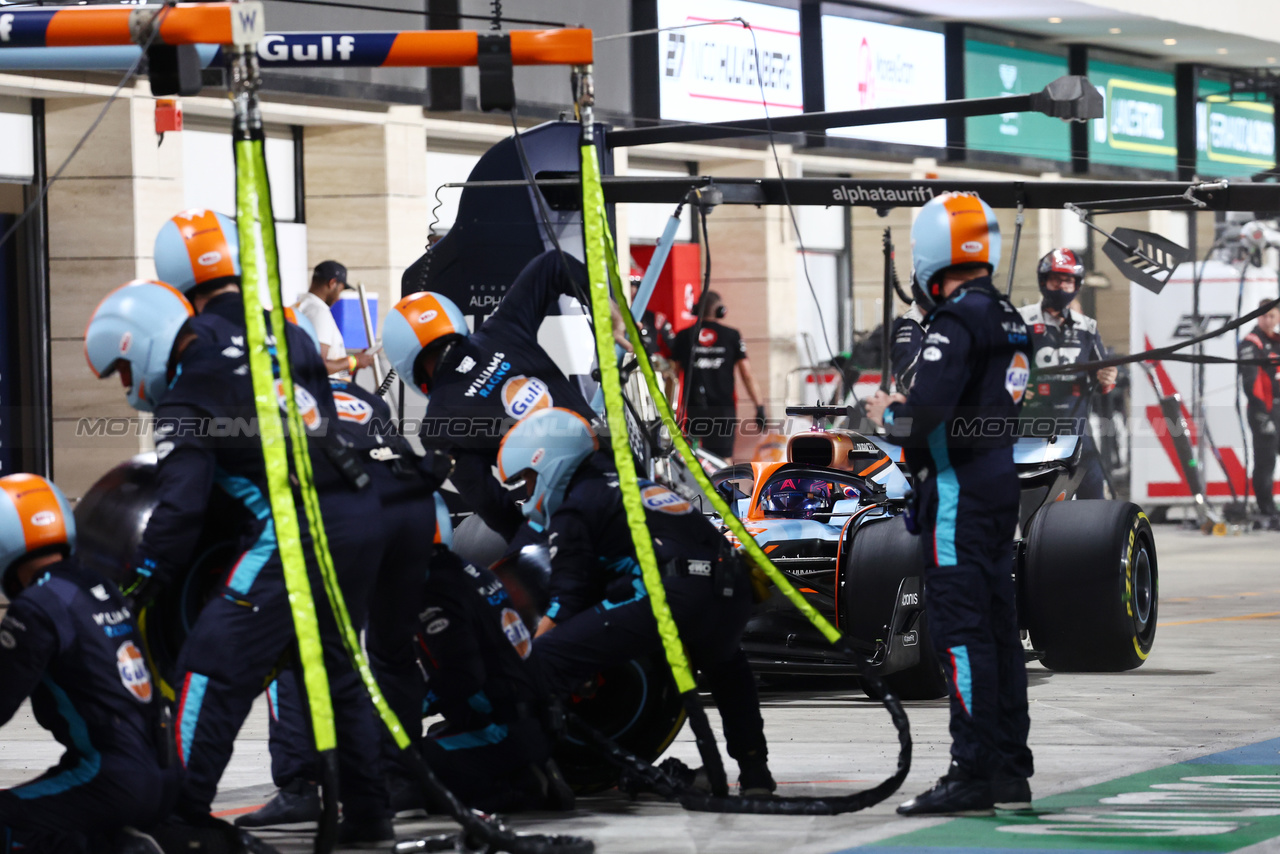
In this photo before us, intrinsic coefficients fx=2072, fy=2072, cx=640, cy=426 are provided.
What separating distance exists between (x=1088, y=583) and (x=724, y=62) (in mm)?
11480

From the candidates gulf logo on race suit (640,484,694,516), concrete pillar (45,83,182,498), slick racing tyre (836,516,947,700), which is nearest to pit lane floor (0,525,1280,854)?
slick racing tyre (836,516,947,700)

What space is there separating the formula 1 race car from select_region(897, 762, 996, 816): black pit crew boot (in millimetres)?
2108

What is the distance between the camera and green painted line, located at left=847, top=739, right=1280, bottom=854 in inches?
227

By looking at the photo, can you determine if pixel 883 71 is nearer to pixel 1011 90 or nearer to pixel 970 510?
pixel 1011 90

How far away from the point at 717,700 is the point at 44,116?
9.09 m

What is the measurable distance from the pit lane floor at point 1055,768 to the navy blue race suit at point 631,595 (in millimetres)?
444

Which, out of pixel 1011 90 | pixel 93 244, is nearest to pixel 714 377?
pixel 93 244

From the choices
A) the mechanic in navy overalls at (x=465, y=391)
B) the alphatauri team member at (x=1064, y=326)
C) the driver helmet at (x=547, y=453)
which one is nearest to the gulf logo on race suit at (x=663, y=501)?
the driver helmet at (x=547, y=453)

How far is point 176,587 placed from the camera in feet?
20.1

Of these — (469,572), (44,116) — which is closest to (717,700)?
(469,572)

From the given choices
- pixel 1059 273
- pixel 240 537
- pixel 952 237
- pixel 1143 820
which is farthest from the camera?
pixel 1059 273

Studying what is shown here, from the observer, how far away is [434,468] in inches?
236

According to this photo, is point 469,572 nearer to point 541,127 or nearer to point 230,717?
point 230,717

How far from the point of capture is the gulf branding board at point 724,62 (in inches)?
759
